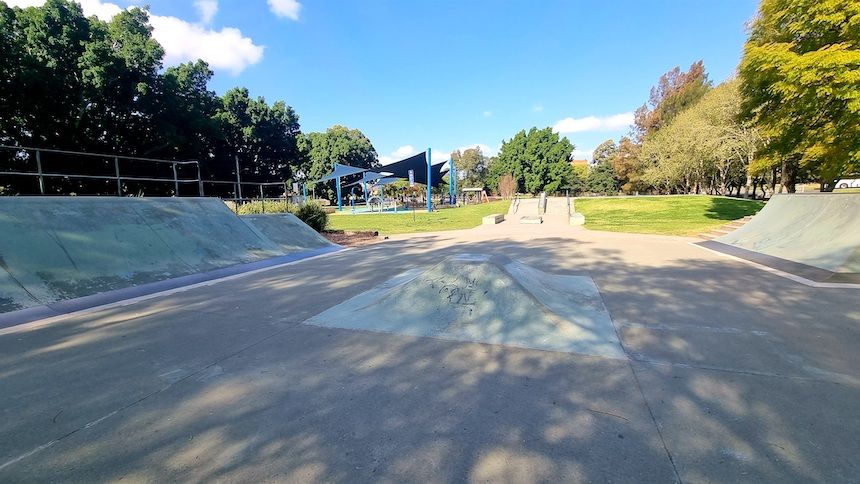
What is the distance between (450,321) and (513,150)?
7222cm

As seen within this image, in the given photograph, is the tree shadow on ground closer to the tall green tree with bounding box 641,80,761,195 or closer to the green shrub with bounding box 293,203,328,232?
the tall green tree with bounding box 641,80,761,195

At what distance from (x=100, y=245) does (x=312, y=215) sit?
10221 mm

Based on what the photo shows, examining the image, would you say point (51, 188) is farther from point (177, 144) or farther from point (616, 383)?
point (616, 383)

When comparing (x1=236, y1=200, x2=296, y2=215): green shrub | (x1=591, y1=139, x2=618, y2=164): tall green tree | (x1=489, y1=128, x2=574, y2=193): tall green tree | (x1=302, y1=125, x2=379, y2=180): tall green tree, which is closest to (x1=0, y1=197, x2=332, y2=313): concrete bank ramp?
(x1=236, y1=200, x2=296, y2=215): green shrub

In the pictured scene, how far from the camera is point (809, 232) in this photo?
9.94m

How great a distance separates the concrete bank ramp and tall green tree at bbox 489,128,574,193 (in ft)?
206

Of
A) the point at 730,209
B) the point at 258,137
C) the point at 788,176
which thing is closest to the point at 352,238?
the point at 730,209

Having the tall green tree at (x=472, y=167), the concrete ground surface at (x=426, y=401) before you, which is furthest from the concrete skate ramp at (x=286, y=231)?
the tall green tree at (x=472, y=167)

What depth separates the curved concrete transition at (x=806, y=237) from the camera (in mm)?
7801

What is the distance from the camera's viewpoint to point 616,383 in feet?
10.9

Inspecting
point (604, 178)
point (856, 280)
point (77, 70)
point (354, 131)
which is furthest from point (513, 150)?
point (856, 280)

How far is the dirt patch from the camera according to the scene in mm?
15320

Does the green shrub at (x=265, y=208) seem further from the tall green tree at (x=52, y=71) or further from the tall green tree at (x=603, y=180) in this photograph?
the tall green tree at (x=603, y=180)

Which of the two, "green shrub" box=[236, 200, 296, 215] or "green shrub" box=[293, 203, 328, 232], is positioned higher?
"green shrub" box=[236, 200, 296, 215]
